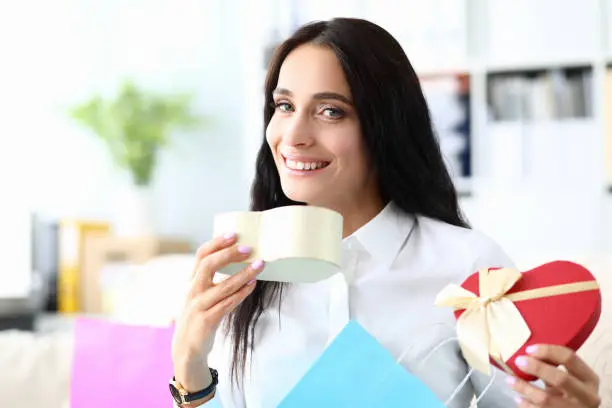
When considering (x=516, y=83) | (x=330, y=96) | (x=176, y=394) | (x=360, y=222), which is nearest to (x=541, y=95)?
(x=516, y=83)

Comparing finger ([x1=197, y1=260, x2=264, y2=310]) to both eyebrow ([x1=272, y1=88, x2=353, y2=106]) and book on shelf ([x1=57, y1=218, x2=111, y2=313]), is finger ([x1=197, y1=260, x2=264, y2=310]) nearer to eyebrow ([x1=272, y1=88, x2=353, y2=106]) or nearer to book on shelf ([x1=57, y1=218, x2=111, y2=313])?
eyebrow ([x1=272, y1=88, x2=353, y2=106])

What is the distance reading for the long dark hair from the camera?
45.5 inches

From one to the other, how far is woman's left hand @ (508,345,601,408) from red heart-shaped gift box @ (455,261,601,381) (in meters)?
0.01

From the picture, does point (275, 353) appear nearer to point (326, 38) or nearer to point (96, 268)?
point (326, 38)

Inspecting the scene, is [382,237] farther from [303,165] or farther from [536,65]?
[536,65]

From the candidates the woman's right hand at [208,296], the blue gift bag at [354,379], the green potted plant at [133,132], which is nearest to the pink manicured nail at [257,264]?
the woman's right hand at [208,296]

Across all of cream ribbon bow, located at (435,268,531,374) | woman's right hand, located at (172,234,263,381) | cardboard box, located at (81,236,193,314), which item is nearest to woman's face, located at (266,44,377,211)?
woman's right hand, located at (172,234,263,381)

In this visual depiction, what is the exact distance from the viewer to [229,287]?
3.06 ft

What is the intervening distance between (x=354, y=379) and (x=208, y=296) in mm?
185

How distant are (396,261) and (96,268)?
134 inches

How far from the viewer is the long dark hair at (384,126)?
3.79 ft

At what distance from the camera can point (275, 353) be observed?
1.20 meters

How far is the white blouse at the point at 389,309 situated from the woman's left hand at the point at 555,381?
1.05ft

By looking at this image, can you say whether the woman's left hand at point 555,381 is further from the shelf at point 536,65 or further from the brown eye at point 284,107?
the shelf at point 536,65
